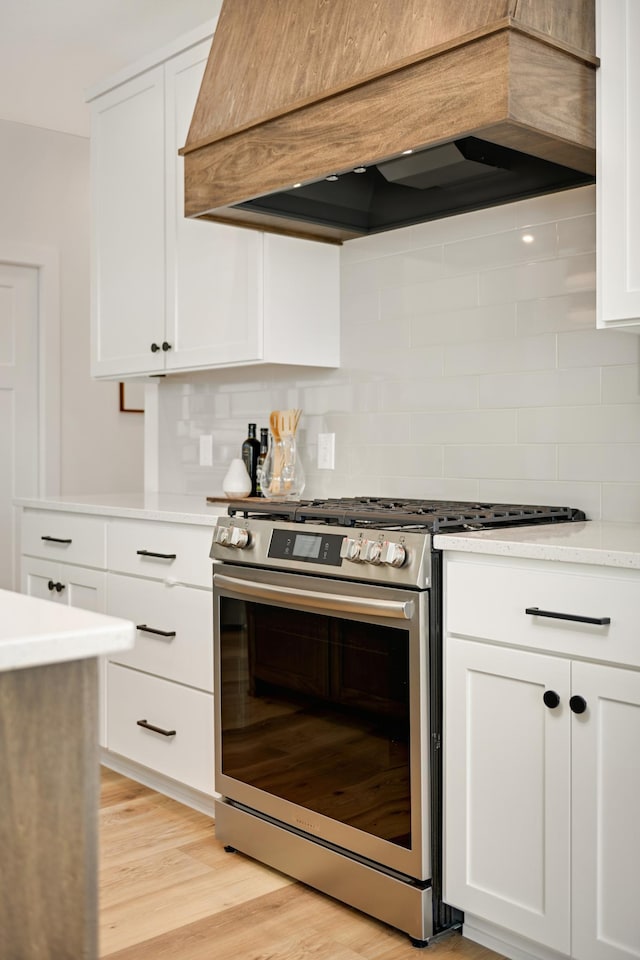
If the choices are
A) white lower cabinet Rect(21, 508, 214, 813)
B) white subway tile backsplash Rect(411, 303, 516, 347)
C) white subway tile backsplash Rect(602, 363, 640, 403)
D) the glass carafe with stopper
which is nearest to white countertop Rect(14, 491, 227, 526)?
white lower cabinet Rect(21, 508, 214, 813)

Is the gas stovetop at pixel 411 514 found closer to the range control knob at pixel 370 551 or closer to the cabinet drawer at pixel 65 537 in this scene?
the range control knob at pixel 370 551

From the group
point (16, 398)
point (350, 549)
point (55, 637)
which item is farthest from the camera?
point (16, 398)

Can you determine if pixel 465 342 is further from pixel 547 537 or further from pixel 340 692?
pixel 340 692

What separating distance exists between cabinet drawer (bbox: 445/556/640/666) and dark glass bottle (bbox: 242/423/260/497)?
1.45 meters

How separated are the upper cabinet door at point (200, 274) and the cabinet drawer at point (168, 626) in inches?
31.5

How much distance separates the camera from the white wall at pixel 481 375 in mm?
2518

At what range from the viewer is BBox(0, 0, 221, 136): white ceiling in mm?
3562

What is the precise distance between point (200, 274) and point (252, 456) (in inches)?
25.9

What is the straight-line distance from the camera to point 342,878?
2287 mm

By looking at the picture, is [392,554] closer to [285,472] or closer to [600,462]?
[600,462]

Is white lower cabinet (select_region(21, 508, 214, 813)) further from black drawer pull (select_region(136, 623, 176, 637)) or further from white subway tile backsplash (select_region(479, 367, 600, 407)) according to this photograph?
white subway tile backsplash (select_region(479, 367, 600, 407))

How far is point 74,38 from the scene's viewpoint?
3836 millimetres

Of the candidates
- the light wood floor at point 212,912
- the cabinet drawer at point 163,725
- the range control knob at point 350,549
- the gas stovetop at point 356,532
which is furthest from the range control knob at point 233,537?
the light wood floor at point 212,912

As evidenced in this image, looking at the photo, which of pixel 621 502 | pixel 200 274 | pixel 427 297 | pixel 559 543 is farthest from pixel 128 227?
pixel 559 543
